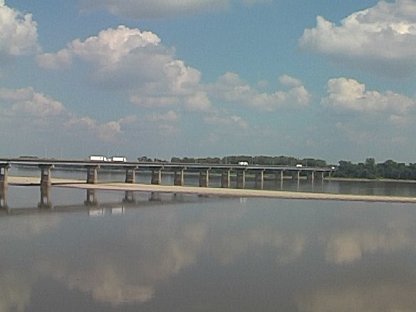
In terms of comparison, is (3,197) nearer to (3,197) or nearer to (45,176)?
(3,197)

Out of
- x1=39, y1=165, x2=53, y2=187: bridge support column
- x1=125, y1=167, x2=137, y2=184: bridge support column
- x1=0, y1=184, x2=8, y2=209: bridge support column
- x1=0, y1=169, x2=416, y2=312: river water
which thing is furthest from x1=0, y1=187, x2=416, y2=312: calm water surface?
x1=125, y1=167, x2=137, y2=184: bridge support column

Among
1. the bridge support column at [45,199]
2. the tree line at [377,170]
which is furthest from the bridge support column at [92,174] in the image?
the tree line at [377,170]

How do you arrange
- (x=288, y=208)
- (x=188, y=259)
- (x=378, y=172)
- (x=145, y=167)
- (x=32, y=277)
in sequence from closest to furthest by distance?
1. (x=32, y=277)
2. (x=188, y=259)
3. (x=288, y=208)
4. (x=145, y=167)
5. (x=378, y=172)

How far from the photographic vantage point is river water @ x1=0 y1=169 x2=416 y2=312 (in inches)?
738

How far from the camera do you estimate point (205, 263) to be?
25.2 meters

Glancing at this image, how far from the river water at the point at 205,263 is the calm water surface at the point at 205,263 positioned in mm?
42

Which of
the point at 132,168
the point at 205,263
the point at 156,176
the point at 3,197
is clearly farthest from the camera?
the point at 156,176

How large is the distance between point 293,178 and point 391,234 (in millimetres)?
123932

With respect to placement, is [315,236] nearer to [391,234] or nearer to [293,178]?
[391,234]

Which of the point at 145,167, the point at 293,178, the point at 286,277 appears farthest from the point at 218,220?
the point at 293,178

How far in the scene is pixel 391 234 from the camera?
37.2 m

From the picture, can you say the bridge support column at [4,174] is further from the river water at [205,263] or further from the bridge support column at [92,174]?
the river water at [205,263]

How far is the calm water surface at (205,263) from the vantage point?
738 inches

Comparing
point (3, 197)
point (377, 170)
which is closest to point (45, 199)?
point (3, 197)
